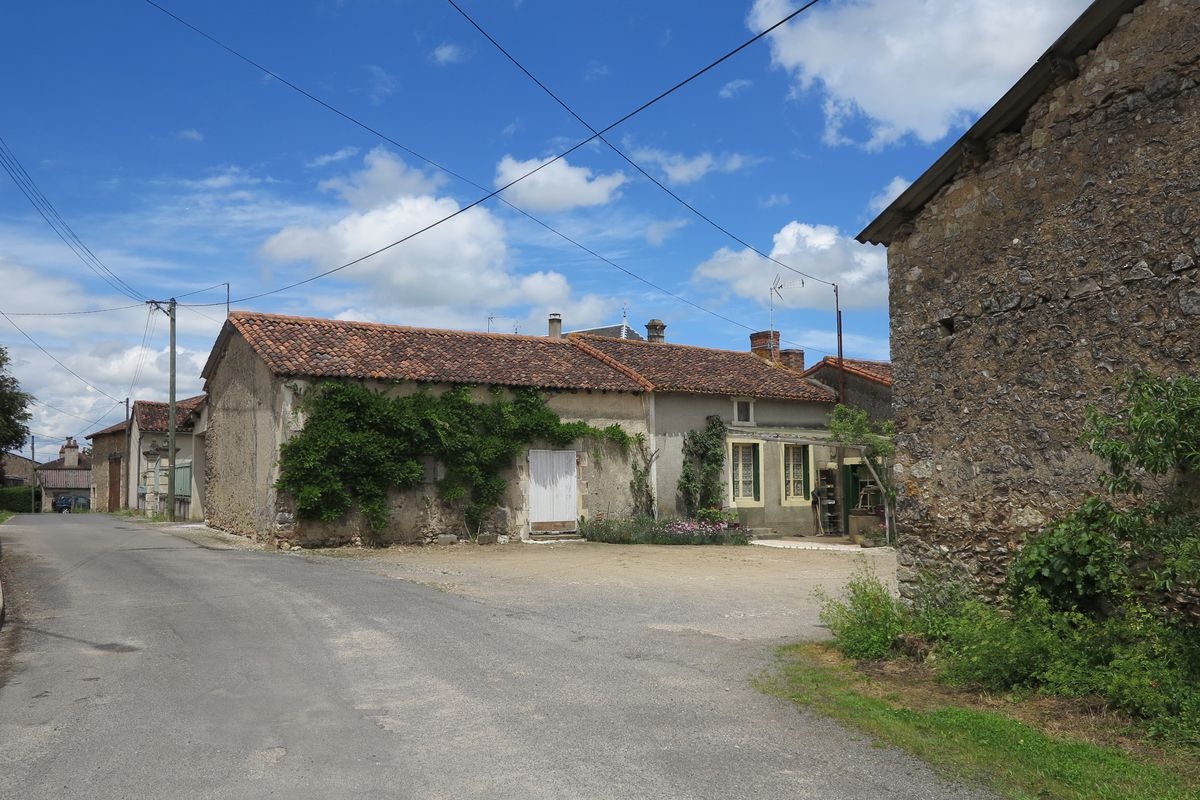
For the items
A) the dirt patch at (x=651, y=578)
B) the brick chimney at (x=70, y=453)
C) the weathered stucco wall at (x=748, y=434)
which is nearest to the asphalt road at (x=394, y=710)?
the dirt patch at (x=651, y=578)

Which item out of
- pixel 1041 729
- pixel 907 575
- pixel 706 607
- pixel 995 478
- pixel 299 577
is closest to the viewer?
pixel 1041 729

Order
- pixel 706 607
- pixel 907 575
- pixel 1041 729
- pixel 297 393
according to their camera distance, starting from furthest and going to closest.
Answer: pixel 297 393
pixel 706 607
pixel 907 575
pixel 1041 729

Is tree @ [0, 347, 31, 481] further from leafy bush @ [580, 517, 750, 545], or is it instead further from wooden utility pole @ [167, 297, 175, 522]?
leafy bush @ [580, 517, 750, 545]

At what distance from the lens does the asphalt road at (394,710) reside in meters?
4.58

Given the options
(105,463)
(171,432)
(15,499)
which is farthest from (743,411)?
(15,499)

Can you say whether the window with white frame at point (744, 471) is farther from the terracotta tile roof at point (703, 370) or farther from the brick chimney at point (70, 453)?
the brick chimney at point (70, 453)

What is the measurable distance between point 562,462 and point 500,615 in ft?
35.2

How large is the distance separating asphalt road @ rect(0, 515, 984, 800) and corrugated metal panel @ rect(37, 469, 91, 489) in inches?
2505

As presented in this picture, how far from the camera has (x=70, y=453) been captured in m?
71.8

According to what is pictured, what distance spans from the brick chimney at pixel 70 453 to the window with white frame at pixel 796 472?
66888mm

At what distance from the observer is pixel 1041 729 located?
5449mm

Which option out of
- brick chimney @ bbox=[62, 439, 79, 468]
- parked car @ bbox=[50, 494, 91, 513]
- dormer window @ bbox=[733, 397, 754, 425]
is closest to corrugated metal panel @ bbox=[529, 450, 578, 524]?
dormer window @ bbox=[733, 397, 754, 425]

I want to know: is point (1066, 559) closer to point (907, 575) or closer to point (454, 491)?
point (907, 575)

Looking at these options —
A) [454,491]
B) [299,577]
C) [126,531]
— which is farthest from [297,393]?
[126,531]
